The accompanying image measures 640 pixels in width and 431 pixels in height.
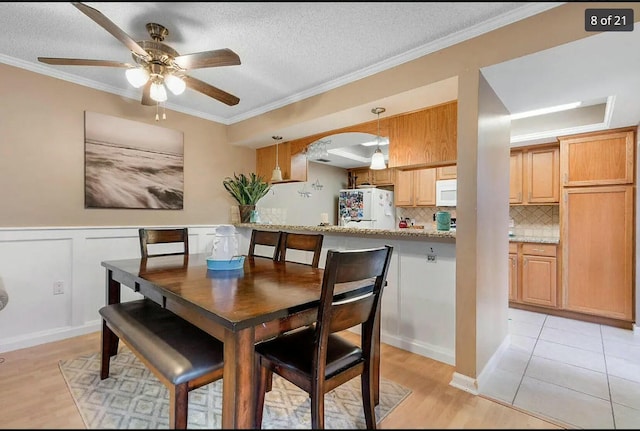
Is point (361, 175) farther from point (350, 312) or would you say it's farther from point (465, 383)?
point (350, 312)

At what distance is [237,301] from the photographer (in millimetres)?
1227

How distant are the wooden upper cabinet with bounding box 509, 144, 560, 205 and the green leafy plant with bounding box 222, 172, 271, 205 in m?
3.17

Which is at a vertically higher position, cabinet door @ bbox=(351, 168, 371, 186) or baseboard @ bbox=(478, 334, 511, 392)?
cabinet door @ bbox=(351, 168, 371, 186)

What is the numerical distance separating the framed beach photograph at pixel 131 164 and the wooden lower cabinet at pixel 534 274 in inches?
161

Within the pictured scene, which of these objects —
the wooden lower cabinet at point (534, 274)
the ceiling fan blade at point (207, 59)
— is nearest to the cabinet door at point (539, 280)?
the wooden lower cabinet at point (534, 274)

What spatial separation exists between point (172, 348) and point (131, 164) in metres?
2.40

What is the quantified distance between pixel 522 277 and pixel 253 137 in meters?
3.68

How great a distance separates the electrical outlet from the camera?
8.66 ft

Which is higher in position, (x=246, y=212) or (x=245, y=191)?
(x=245, y=191)

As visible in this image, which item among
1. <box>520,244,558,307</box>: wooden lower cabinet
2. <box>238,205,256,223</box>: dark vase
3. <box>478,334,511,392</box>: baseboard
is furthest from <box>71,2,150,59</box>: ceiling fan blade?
<box>520,244,558,307</box>: wooden lower cabinet

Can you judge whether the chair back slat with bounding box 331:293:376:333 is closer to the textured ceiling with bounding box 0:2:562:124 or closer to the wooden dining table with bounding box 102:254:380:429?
the wooden dining table with bounding box 102:254:380:429

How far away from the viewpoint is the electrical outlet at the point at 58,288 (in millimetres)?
2639

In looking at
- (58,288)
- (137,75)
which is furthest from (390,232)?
(58,288)

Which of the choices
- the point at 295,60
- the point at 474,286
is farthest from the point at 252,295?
the point at 295,60
